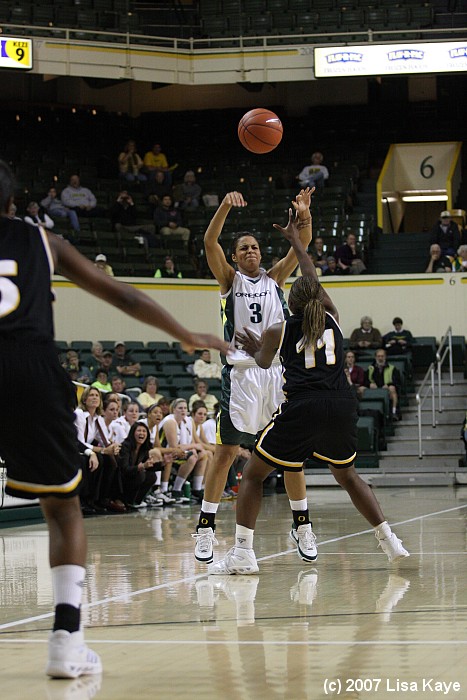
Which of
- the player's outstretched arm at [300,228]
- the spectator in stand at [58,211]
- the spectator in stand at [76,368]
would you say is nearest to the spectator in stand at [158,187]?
the spectator in stand at [58,211]

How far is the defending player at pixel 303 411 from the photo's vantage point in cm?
648

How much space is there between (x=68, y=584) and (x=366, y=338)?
18.2 m

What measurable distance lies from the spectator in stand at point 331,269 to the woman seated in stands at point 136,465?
35.3 ft

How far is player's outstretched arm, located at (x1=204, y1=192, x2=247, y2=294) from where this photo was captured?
6973 millimetres

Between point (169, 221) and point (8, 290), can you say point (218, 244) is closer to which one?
point (8, 290)

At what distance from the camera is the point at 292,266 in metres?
7.50

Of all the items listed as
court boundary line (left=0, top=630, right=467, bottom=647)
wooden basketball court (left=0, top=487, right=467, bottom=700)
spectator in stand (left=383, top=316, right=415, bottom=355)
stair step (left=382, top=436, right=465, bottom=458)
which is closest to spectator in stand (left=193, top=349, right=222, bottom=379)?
stair step (left=382, top=436, right=465, bottom=458)

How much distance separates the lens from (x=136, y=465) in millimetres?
13211

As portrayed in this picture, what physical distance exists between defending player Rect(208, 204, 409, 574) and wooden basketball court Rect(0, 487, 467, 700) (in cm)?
44

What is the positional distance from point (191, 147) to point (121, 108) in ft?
8.67

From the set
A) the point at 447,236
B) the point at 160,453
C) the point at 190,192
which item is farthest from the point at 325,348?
the point at 190,192

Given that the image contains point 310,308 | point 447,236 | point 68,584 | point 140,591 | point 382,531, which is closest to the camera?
point 68,584

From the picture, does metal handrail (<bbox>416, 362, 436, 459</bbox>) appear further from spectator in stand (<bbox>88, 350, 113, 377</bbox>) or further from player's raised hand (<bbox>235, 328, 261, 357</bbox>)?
player's raised hand (<bbox>235, 328, 261, 357</bbox>)

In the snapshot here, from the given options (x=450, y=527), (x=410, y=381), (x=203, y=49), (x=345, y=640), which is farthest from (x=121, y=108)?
(x=345, y=640)
